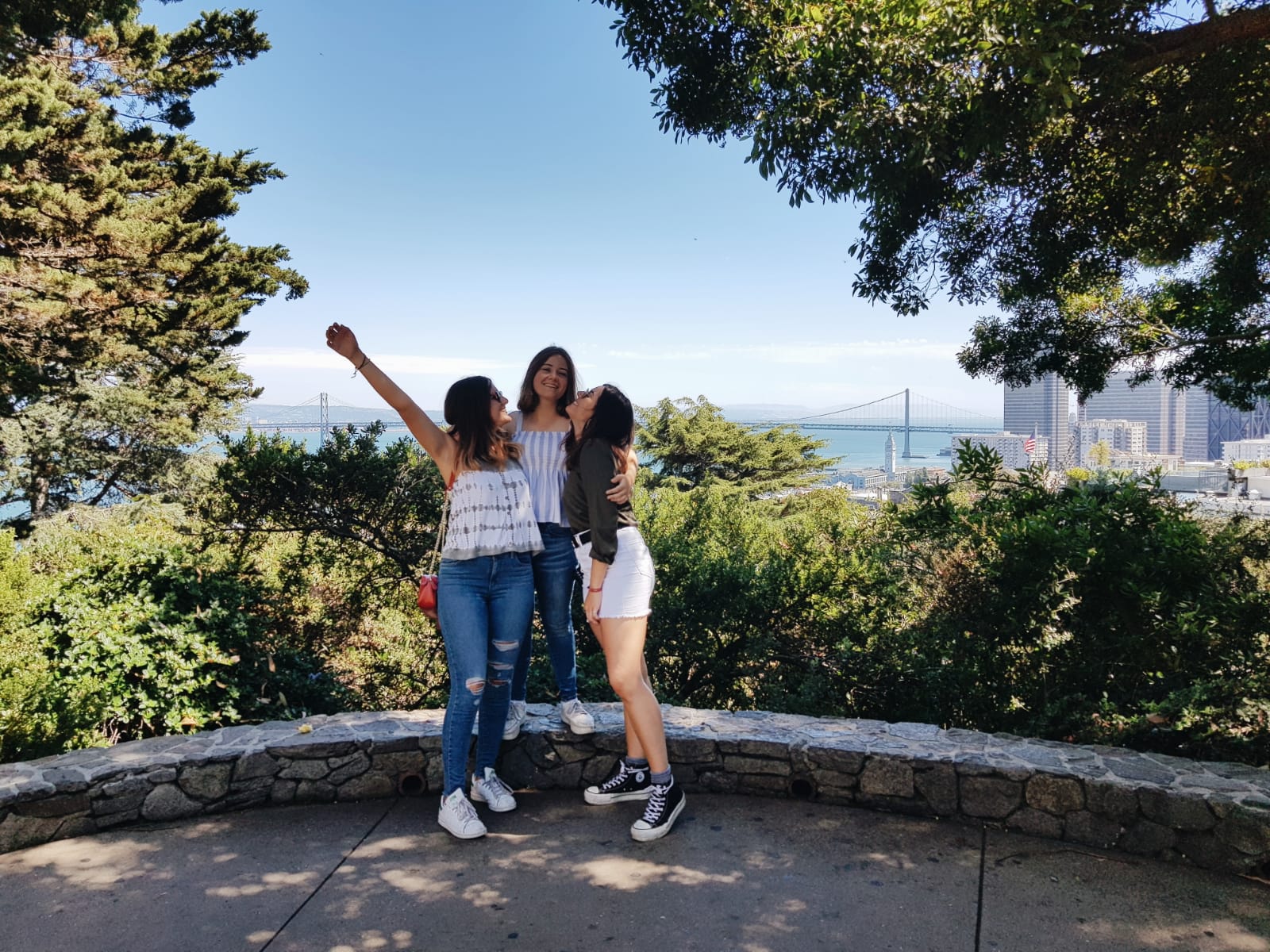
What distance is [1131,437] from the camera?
99.3 m

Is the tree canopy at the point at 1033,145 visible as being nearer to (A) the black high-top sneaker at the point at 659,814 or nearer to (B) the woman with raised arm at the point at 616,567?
(B) the woman with raised arm at the point at 616,567

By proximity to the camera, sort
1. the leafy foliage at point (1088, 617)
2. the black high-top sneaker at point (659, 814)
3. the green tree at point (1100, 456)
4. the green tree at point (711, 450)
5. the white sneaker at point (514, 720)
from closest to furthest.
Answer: the black high-top sneaker at point (659, 814) → the white sneaker at point (514, 720) → the leafy foliage at point (1088, 617) → the green tree at point (1100, 456) → the green tree at point (711, 450)

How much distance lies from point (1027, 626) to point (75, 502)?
51.1 ft

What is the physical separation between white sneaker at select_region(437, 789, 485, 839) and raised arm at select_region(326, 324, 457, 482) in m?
1.20

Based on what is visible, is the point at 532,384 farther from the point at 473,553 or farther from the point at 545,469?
the point at 473,553

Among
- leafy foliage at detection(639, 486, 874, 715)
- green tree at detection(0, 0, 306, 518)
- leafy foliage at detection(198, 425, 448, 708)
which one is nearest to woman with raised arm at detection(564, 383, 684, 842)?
leafy foliage at detection(639, 486, 874, 715)

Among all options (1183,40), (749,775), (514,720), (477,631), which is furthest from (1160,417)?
(477,631)

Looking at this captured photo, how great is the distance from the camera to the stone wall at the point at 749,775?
9.49 feet

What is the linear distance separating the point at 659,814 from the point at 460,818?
0.71 metres

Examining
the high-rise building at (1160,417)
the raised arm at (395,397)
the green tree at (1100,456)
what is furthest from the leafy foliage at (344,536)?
the high-rise building at (1160,417)

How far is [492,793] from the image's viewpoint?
3205mm

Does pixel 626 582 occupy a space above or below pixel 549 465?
below

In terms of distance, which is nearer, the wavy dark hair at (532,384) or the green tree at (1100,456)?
the wavy dark hair at (532,384)

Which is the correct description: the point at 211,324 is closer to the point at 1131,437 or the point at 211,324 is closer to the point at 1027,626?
the point at 1027,626
